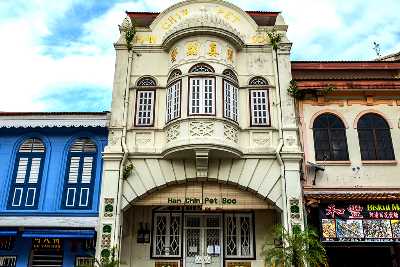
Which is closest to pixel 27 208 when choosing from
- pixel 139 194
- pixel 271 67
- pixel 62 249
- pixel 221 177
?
pixel 62 249

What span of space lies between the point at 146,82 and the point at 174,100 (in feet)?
4.94

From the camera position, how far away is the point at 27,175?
45.6ft

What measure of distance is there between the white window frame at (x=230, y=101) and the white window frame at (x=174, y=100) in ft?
5.12

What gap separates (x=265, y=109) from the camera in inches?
560

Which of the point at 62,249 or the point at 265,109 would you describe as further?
the point at 265,109

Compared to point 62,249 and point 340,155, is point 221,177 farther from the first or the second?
point 62,249

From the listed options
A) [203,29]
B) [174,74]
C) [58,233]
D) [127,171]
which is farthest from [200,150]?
[58,233]

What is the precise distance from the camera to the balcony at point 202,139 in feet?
41.8

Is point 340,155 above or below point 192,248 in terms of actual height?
above

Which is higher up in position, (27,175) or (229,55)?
(229,55)

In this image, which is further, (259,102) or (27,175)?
(259,102)

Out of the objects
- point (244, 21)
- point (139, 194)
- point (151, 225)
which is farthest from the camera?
point (244, 21)

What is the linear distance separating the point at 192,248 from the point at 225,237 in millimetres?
1194

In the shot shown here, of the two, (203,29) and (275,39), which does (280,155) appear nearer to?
(275,39)
